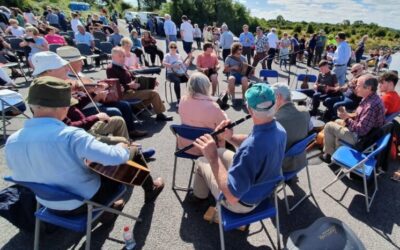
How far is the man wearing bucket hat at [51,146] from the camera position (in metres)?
1.81

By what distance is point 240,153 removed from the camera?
189 cm

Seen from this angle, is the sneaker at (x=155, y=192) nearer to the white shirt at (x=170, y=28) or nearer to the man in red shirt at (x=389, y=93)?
the man in red shirt at (x=389, y=93)

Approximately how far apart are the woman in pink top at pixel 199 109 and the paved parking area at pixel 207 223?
75 cm

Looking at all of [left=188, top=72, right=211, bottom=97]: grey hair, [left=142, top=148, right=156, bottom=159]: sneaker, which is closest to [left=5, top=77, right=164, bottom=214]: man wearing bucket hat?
[left=188, top=72, right=211, bottom=97]: grey hair

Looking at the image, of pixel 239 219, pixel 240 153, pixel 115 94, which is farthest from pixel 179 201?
pixel 115 94

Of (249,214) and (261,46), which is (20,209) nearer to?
(249,214)

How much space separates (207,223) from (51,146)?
1752 millimetres

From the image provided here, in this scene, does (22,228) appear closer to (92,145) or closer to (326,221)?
(92,145)

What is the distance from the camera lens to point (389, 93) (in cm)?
382

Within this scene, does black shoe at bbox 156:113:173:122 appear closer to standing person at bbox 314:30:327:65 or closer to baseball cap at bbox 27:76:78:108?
baseball cap at bbox 27:76:78:108

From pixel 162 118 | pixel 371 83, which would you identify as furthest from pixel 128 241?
pixel 371 83

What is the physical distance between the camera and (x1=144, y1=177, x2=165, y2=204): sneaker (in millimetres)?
3105

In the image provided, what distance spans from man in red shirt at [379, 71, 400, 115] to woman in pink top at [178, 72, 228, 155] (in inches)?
98.3

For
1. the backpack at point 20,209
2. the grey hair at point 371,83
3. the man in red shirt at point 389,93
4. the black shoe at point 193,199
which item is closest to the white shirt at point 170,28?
the man in red shirt at point 389,93
